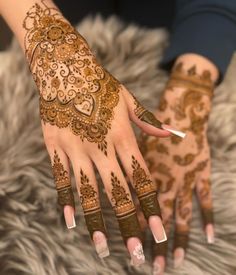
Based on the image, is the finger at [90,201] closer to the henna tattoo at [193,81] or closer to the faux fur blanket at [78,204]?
the faux fur blanket at [78,204]

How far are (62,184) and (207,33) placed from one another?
0.36 m

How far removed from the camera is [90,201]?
25.3 inches

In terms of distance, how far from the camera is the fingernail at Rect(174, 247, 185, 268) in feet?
2.28

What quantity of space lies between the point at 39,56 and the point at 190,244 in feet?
1.12

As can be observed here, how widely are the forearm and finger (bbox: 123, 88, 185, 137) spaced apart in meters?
0.18

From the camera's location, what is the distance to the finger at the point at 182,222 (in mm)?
697

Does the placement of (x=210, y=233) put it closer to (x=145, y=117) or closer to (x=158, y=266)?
(x=158, y=266)

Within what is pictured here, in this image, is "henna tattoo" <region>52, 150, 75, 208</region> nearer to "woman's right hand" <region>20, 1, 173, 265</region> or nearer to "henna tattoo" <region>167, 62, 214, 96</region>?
"woman's right hand" <region>20, 1, 173, 265</region>

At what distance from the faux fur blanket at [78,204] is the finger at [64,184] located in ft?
0.10

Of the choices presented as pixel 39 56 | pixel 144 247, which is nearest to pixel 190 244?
pixel 144 247

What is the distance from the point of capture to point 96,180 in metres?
0.66

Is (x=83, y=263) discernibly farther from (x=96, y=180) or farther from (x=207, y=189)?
(x=207, y=189)

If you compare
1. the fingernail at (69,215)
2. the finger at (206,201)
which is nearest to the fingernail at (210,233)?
the finger at (206,201)

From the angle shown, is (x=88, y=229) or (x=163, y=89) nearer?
(x=88, y=229)
